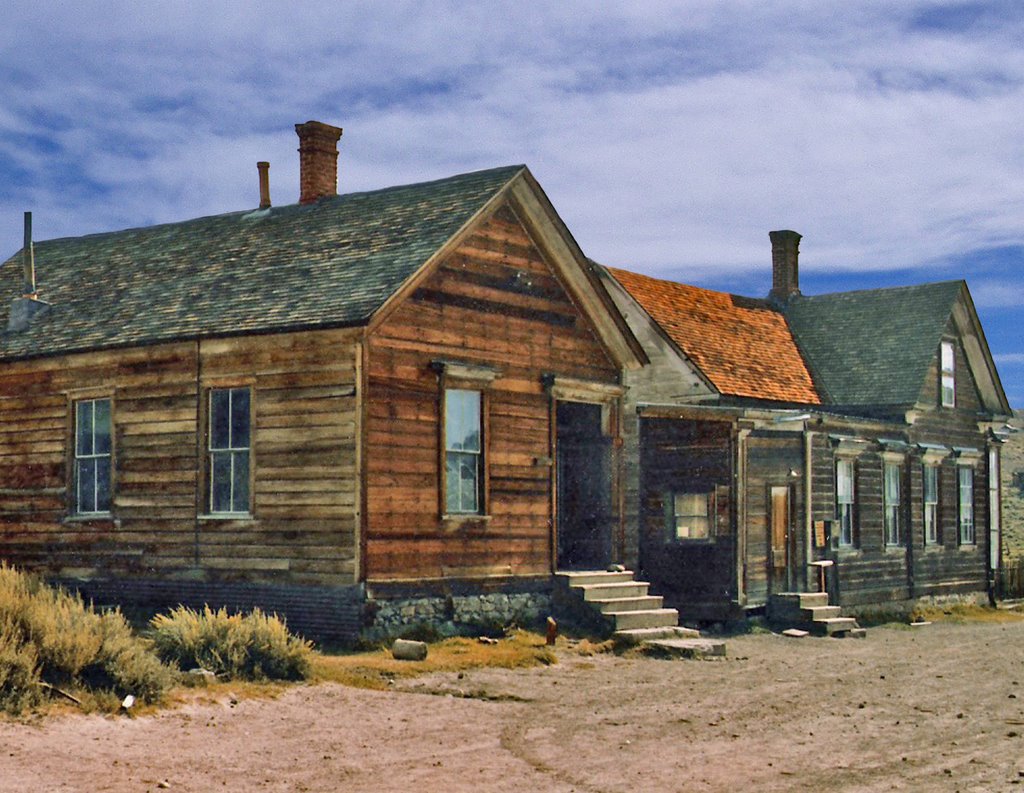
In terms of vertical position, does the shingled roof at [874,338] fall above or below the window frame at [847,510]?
above

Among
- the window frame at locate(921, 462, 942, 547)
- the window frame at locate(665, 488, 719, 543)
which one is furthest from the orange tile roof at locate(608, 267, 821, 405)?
the window frame at locate(665, 488, 719, 543)

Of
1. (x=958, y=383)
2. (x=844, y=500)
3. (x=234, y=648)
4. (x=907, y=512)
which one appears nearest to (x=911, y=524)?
(x=907, y=512)

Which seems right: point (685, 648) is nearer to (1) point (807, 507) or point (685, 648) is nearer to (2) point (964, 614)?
(1) point (807, 507)

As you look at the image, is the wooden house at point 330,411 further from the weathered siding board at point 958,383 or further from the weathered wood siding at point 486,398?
the weathered siding board at point 958,383

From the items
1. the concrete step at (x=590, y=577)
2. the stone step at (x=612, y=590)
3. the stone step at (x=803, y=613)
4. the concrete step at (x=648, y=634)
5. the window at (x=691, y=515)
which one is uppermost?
the window at (x=691, y=515)

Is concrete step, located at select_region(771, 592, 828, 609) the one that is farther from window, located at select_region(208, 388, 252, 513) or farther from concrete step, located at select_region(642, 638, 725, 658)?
window, located at select_region(208, 388, 252, 513)

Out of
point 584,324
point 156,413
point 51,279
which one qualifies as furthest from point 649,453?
point 51,279

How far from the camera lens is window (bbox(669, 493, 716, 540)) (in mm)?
24344

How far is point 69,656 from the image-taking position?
41.8 ft

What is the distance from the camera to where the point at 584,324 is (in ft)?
73.7

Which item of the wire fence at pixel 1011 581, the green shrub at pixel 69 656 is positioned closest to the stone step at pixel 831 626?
the wire fence at pixel 1011 581

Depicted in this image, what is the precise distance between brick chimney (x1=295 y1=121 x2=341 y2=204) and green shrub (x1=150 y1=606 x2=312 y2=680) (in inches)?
405

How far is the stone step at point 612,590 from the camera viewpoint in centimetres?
2081

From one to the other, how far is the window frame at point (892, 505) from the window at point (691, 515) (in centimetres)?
640
